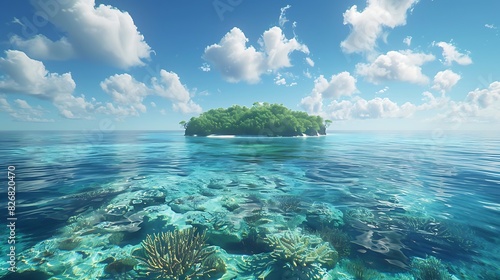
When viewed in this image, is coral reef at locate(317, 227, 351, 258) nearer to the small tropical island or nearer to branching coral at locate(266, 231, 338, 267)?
branching coral at locate(266, 231, 338, 267)

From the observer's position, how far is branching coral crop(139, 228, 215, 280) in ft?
16.9

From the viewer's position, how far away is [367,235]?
6.99m

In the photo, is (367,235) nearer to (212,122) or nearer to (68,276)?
(68,276)

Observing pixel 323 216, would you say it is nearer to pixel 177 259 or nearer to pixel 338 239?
pixel 338 239

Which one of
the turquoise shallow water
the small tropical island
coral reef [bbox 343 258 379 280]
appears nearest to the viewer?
coral reef [bbox 343 258 379 280]

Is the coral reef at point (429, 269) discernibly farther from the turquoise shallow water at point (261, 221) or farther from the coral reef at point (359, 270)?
the coral reef at point (359, 270)

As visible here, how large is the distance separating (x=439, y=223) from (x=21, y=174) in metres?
25.3

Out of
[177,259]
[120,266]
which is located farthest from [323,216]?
[120,266]

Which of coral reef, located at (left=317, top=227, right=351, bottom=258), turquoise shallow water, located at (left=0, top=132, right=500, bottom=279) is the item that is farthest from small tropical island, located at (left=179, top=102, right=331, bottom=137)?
coral reef, located at (left=317, top=227, right=351, bottom=258)

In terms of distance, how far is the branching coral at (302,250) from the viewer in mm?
5555

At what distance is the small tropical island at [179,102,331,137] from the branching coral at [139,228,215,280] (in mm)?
87592

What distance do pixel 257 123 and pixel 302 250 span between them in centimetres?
8858

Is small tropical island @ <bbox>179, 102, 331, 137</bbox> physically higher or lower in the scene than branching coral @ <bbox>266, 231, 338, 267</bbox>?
higher

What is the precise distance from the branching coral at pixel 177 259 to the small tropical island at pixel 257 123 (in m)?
87.6
